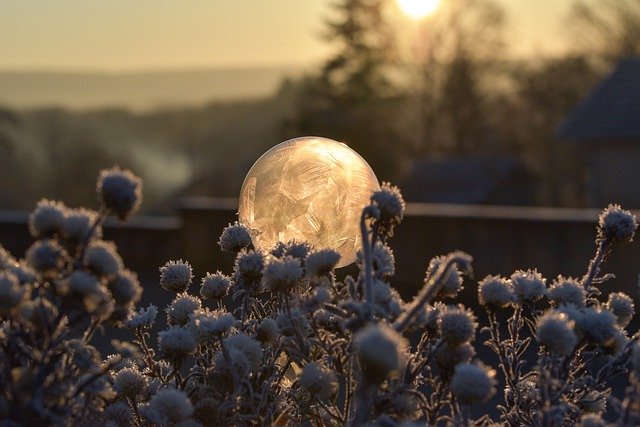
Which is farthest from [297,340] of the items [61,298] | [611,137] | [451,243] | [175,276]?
[611,137]

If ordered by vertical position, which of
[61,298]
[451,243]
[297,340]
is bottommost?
[451,243]

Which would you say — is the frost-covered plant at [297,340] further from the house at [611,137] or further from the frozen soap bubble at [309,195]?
the house at [611,137]

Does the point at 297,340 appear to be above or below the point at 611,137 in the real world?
above

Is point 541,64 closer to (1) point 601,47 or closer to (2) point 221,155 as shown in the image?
(1) point 601,47

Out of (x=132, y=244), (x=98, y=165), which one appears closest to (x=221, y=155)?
(x=98, y=165)

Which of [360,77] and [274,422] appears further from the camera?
[360,77]

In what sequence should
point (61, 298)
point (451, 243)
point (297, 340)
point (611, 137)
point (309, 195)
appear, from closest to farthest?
point (61, 298), point (297, 340), point (309, 195), point (451, 243), point (611, 137)

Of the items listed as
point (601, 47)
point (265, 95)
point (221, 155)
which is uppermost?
point (601, 47)

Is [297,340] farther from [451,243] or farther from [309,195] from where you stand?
[451,243]
